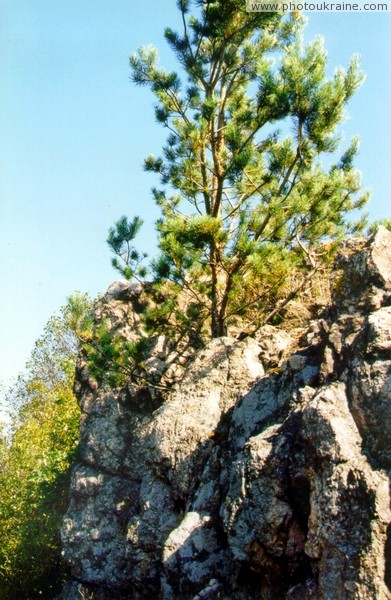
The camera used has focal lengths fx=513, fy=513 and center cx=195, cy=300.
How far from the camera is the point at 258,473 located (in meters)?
6.09

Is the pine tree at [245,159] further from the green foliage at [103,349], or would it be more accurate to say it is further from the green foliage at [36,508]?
the green foliage at [36,508]

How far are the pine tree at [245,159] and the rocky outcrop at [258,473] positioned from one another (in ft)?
3.46

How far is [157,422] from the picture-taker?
28.2ft

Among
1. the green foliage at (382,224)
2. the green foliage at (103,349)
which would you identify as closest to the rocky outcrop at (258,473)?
the green foliage at (103,349)

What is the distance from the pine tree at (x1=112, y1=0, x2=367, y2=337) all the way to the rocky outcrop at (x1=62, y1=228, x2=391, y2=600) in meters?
1.05

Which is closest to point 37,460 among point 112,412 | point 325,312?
point 112,412

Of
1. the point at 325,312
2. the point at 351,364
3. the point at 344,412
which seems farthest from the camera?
the point at 325,312

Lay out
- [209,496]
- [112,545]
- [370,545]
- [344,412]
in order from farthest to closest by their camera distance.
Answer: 1. [112,545]
2. [209,496]
3. [344,412]
4. [370,545]

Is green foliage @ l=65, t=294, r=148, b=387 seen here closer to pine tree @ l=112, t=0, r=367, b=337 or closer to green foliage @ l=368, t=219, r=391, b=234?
pine tree @ l=112, t=0, r=367, b=337

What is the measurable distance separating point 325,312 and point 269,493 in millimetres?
3275

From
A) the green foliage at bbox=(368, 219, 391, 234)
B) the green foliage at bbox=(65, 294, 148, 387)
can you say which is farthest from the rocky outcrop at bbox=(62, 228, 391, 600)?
the green foliage at bbox=(368, 219, 391, 234)

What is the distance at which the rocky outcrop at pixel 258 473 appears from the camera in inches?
204

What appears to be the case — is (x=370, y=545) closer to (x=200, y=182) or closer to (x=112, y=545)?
(x=112, y=545)

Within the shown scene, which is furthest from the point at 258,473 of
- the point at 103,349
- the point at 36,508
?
the point at 36,508
